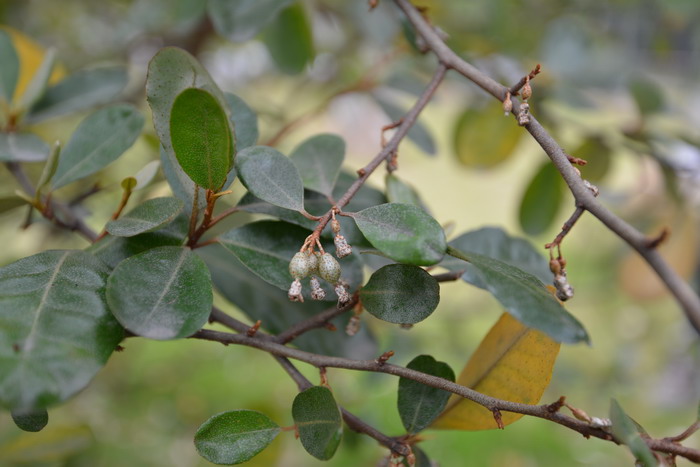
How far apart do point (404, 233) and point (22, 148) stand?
0.42 metres

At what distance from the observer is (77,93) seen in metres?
0.74

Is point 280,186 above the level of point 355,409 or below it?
above

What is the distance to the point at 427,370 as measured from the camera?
0.47 metres

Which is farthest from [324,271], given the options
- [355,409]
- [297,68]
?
[355,409]

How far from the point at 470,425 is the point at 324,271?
208 mm

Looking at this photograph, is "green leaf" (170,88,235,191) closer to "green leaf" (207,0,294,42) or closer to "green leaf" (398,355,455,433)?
"green leaf" (398,355,455,433)

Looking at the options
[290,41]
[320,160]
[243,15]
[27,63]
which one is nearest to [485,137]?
[290,41]

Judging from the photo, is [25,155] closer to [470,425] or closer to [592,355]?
[470,425]

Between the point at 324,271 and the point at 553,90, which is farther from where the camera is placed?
the point at 553,90

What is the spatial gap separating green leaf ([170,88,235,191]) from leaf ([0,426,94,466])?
1.96ft

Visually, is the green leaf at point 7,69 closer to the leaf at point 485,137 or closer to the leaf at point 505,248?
the leaf at point 505,248

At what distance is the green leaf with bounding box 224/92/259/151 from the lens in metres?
0.52

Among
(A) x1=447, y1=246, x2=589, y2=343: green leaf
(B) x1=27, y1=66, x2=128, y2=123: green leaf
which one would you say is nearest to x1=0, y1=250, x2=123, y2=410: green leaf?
(A) x1=447, y1=246, x2=589, y2=343: green leaf

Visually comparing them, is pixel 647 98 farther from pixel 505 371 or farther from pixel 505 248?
pixel 505 371
